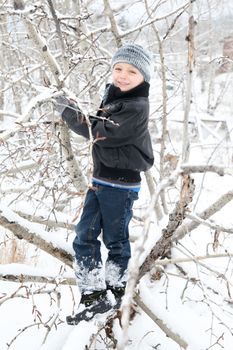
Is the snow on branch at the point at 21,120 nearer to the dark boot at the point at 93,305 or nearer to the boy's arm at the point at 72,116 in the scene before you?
the boy's arm at the point at 72,116

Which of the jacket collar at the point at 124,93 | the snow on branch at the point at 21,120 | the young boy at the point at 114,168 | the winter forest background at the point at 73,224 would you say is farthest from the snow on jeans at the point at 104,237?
the snow on branch at the point at 21,120

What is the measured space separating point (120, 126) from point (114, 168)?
8.7 inches

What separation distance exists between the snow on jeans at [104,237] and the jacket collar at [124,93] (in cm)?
40

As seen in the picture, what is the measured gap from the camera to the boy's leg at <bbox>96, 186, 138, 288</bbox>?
74.6 inches

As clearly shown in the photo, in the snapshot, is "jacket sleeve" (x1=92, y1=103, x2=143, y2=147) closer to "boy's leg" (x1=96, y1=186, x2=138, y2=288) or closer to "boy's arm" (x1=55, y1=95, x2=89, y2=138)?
"boy's arm" (x1=55, y1=95, x2=89, y2=138)

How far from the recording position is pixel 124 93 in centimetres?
186

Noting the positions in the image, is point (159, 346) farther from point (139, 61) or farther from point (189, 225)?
point (139, 61)

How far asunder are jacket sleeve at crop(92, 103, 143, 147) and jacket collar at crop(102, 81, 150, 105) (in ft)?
0.27

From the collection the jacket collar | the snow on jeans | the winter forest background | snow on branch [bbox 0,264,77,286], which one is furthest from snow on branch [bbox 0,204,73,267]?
the jacket collar

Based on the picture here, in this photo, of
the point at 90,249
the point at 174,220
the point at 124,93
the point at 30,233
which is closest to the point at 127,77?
the point at 124,93

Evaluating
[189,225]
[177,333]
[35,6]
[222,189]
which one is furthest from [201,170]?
[222,189]

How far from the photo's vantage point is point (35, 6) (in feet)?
5.97

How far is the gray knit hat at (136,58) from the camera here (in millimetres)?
1858

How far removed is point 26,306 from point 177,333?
1.22m
